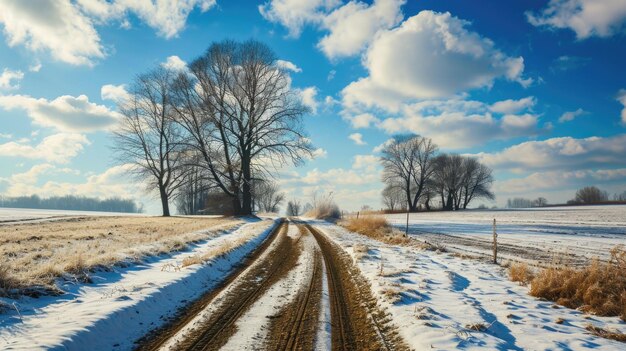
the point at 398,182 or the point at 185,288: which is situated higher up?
the point at 398,182

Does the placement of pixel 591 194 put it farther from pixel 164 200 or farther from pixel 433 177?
pixel 164 200

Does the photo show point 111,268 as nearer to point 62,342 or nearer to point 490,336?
point 62,342

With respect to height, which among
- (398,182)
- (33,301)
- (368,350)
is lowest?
(368,350)

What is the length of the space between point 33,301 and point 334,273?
6215 mm

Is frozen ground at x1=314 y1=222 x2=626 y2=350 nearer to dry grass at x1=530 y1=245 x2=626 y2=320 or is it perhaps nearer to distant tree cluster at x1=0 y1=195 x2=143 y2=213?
dry grass at x1=530 y1=245 x2=626 y2=320

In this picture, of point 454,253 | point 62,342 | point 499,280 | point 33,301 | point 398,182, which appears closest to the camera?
point 62,342

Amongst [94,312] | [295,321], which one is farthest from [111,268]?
[295,321]

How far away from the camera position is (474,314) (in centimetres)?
568

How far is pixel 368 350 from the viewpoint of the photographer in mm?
4453

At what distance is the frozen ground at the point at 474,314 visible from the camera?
178 inches

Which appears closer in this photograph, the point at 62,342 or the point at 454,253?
the point at 62,342

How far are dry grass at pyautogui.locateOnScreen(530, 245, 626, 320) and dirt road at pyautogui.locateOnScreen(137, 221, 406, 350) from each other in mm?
3421

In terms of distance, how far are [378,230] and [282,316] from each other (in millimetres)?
14660

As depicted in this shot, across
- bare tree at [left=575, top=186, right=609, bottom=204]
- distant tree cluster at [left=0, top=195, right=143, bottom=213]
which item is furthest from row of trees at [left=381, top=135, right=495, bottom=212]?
distant tree cluster at [left=0, top=195, right=143, bottom=213]
